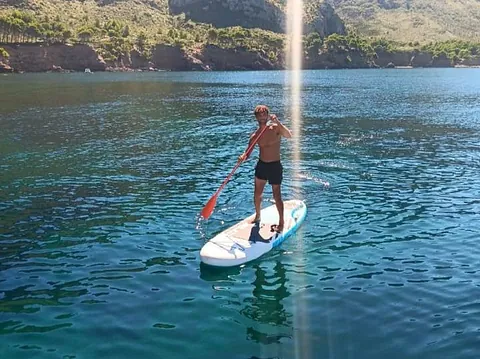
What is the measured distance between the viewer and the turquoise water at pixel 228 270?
11234 mm

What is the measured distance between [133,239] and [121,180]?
8.80 metres

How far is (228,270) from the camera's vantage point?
1491 cm

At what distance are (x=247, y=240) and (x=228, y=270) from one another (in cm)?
155

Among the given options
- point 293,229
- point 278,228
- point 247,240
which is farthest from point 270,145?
point 293,229

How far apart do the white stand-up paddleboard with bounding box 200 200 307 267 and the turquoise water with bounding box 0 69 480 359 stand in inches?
13.6

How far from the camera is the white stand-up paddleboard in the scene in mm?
14906

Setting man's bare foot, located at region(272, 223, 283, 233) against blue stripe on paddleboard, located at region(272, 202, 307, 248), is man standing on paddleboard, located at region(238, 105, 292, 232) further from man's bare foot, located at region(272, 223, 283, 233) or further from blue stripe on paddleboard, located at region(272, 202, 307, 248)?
blue stripe on paddleboard, located at region(272, 202, 307, 248)

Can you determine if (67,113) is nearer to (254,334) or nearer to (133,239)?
(133,239)

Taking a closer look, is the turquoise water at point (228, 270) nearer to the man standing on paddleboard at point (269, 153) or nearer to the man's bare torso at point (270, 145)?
the man standing on paddleboard at point (269, 153)

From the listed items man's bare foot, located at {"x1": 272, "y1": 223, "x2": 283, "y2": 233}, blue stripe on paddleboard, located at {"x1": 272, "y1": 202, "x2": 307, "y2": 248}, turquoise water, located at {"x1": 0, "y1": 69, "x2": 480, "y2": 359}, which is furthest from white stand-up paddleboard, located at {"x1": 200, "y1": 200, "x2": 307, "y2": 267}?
turquoise water, located at {"x1": 0, "y1": 69, "x2": 480, "y2": 359}

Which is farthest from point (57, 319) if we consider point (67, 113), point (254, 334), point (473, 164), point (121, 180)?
point (67, 113)

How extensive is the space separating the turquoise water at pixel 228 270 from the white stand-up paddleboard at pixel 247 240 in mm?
345

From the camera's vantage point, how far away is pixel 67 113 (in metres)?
55.3

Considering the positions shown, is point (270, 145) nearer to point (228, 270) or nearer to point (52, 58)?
point (228, 270)
